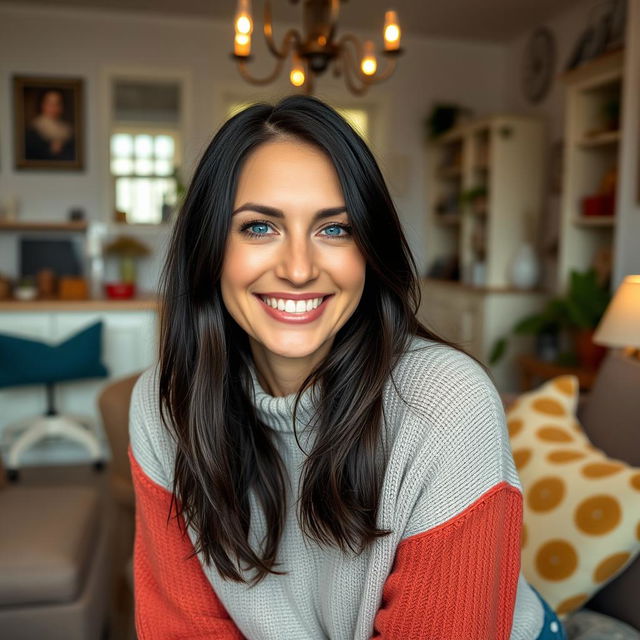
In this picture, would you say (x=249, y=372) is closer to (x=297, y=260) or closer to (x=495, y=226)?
(x=297, y=260)

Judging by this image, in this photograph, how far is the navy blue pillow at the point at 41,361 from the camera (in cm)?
347

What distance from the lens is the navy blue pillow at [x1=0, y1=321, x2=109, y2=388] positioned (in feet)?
11.4

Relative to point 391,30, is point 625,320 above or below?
below

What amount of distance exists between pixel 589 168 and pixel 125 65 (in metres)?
3.35

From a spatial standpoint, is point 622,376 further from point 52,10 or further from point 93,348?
point 52,10

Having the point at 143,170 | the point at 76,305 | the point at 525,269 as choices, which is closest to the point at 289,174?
the point at 76,305

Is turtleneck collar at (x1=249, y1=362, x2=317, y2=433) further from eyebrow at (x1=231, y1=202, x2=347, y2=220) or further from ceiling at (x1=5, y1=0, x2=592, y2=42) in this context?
ceiling at (x1=5, y1=0, x2=592, y2=42)

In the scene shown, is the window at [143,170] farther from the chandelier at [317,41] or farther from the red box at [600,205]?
the red box at [600,205]

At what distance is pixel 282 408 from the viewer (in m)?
1.05

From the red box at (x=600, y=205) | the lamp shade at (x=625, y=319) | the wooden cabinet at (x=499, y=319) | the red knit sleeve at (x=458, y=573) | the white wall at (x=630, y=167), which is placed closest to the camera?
the red knit sleeve at (x=458, y=573)

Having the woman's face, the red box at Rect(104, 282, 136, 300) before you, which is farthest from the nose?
the red box at Rect(104, 282, 136, 300)

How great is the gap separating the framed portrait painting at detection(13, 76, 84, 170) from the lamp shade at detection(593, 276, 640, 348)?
4206 millimetres

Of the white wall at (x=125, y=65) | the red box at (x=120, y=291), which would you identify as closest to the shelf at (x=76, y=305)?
the red box at (x=120, y=291)

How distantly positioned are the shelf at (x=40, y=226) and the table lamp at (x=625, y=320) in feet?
12.4
